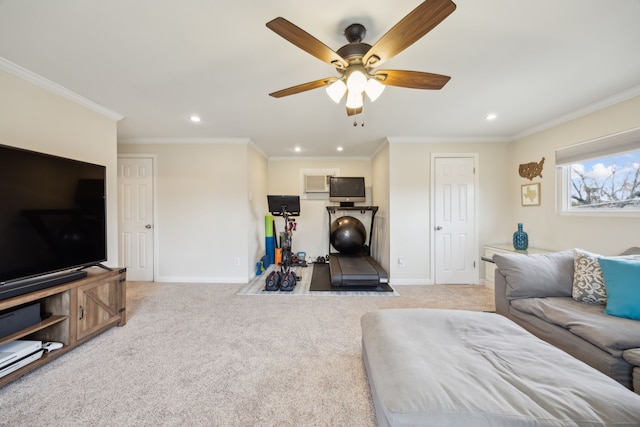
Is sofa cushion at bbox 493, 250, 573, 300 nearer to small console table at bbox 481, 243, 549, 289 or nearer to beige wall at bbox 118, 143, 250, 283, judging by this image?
small console table at bbox 481, 243, 549, 289

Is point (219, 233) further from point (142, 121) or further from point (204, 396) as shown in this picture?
point (204, 396)

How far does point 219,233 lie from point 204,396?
2697mm

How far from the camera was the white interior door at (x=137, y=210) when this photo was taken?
12.6 ft

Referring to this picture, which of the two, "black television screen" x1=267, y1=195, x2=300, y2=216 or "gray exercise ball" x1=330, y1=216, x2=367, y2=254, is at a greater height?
"black television screen" x1=267, y1=195, x2=300, y2=216

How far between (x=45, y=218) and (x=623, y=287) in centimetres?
441

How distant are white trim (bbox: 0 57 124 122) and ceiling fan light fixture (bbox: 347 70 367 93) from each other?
2.75 m

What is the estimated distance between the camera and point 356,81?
1.50m

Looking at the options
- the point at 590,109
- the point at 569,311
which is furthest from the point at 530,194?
the point at 569,311

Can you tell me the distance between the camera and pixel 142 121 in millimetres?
3078

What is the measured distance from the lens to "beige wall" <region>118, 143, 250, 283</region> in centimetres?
386

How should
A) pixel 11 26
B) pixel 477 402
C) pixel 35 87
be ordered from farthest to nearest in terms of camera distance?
pixel 35 87 < pixel 11 26 < pixel 477 402

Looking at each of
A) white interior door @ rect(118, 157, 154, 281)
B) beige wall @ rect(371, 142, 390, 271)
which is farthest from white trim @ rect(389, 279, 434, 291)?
white interior door @ rect(118, 157, 154, 281)

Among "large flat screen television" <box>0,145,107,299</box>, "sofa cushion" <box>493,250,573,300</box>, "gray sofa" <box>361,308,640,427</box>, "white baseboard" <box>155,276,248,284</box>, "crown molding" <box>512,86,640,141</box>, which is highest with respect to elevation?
"crown molding" <box>512,86,640,141</box>

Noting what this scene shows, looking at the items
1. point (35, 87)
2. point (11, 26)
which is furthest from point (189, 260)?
point (11, 26)
